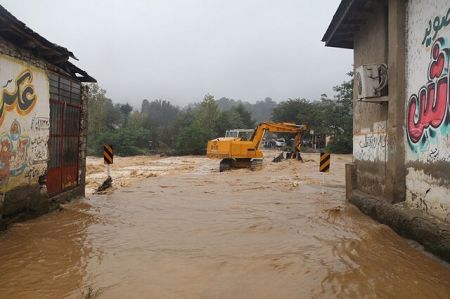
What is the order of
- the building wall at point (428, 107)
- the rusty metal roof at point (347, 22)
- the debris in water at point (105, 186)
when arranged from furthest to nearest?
1. the debris in water at point (105, 186)
2. the rusty metal roof at point (347, 22)
3. the building wall at point (428, 107)

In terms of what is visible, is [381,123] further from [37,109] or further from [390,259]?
[37,109]

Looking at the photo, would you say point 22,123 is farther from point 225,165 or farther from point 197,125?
point 197,125

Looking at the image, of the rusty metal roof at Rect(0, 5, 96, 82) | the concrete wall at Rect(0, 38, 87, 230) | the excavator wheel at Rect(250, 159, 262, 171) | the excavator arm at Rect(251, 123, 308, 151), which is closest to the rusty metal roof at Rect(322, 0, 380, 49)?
the rusty metal roof at Rect(0, 5, 96, 82)

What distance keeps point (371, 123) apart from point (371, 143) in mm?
526

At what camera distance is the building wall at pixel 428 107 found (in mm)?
6449

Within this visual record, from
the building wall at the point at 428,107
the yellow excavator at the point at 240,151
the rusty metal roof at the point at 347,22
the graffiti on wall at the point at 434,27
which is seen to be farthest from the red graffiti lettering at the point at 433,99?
the yellow excavator at the point at 240,151

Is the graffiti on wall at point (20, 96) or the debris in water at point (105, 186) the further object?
the debris in water at point (105, 186)

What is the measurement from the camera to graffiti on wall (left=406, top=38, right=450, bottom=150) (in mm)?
6457

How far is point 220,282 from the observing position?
535 cm

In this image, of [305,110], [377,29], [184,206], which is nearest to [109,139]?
[305,110]

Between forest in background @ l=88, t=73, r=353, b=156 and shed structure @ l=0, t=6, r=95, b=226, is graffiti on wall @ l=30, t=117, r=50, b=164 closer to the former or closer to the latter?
shed structure @ l=0, t=6, r=95, b=226

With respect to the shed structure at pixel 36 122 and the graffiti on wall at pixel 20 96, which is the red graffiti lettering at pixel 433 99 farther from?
the graffiti on wall at pixel 20 96

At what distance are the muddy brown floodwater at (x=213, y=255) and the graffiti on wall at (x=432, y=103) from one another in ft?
6.55

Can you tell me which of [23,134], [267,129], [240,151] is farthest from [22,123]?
[267,129]
